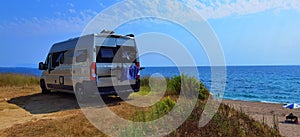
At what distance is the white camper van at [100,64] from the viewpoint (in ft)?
27.3

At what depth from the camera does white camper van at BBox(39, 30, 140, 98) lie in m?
8.34

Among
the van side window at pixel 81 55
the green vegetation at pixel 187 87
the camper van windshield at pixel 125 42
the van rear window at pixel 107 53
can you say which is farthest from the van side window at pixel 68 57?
the green vegetation at pixel 187 87

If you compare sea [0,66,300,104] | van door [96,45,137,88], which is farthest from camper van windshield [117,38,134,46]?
sea [0,66,300,104]

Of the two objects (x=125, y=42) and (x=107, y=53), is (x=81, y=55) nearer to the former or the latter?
(x=107, y=53)

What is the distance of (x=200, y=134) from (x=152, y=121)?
1.23 meters

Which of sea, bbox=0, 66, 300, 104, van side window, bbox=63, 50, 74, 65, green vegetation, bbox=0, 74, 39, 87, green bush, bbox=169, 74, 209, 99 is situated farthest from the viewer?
sea, bbox=0, 66, 300, 104

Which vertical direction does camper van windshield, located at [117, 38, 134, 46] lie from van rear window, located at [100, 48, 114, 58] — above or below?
above

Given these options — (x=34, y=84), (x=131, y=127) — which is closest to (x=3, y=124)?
(x=131, y=127)

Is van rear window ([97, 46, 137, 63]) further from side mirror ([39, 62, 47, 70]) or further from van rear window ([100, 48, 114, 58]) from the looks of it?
side mirror ([39, 62, 47, 70])

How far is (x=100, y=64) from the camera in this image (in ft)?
27.6

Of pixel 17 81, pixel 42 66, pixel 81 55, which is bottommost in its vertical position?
pixel 17 81

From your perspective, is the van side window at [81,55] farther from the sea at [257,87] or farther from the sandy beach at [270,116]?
the sandy beach at [270,116]

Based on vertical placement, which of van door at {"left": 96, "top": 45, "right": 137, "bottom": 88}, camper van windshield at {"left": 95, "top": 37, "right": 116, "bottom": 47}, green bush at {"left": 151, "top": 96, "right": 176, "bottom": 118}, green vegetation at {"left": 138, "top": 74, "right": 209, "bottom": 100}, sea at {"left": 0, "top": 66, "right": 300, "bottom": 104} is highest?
camper van windshield at {"left": 95, "top": 37, "right": 116, "bottom": 47}

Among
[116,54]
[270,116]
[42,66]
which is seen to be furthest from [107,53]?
[270,116]
